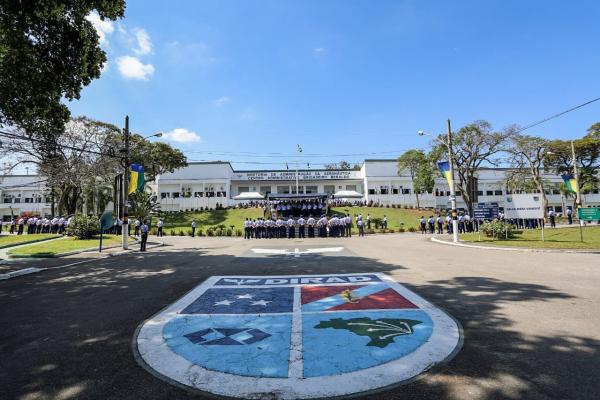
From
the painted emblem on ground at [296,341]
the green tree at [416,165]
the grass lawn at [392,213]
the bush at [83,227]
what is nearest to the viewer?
the painted emblem on ground at [296,341]

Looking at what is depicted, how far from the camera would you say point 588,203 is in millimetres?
68250

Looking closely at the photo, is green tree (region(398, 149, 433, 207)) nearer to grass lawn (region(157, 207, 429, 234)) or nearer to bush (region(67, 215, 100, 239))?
grass lawn (region(157, 207, 429, 234))

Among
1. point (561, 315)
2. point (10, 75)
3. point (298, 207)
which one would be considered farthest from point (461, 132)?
point (10, 75)

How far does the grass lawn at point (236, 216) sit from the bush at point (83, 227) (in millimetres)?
15197

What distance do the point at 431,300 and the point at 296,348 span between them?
12.1 ft

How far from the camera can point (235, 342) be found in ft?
14.6

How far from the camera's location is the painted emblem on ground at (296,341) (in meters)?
3.36

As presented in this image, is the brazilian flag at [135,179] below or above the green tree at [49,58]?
below

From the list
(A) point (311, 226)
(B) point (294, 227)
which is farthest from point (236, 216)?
(A) point (311, 226)

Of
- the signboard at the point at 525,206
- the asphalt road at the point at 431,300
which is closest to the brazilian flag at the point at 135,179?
the asphalt road at the point at 431,300

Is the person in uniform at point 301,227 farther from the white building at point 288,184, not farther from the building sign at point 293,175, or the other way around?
the building sign at point 293,175

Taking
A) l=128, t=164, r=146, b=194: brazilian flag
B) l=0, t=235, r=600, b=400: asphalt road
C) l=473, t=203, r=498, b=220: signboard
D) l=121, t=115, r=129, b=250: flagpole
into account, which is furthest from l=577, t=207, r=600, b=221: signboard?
l=121, t=115, r=129, b=250: flagpole

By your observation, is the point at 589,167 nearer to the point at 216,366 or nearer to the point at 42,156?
the point at 216,366

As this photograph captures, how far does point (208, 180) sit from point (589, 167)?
62.0 meters
